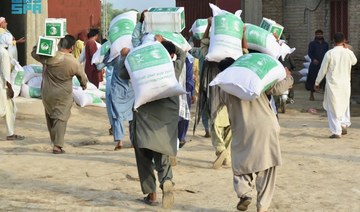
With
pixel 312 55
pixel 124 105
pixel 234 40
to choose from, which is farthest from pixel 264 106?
pixel 312 55

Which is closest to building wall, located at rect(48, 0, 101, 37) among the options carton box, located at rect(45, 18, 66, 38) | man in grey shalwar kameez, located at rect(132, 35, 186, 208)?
carton box, located at rect(45, 18, 66, 38)

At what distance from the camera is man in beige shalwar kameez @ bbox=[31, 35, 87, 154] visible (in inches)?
367

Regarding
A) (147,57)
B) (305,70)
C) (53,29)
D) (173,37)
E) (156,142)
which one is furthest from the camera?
(305,70)

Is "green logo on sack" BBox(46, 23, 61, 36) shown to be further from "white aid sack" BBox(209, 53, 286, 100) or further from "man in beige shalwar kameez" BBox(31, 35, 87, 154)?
"white aid sack" BBox(209, 53, 286, 100)

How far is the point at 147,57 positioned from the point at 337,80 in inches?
201

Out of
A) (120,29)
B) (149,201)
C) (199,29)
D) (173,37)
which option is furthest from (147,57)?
(199,29)

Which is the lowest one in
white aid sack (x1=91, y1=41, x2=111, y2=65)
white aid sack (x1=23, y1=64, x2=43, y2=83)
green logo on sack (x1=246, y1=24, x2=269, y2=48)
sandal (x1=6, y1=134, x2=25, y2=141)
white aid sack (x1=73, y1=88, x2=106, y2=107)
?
sandal (x1=6, y1=134, x2=25, y2=141)

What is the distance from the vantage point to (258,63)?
20.2 feet

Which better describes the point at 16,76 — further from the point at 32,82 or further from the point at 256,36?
the point at 256,36

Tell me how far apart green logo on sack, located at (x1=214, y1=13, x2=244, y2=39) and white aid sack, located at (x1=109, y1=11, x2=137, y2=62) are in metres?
1.46

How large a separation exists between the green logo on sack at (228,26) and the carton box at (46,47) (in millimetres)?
2087

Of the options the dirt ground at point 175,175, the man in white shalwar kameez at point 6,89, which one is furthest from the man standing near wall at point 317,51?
the man in white shalwar kameez at point 6,89

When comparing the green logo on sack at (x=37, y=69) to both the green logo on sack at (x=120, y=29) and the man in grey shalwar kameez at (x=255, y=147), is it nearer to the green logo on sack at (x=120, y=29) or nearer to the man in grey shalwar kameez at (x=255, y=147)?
the green logo on sack at (x=120, y=29)

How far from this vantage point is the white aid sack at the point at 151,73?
658 centimetres
